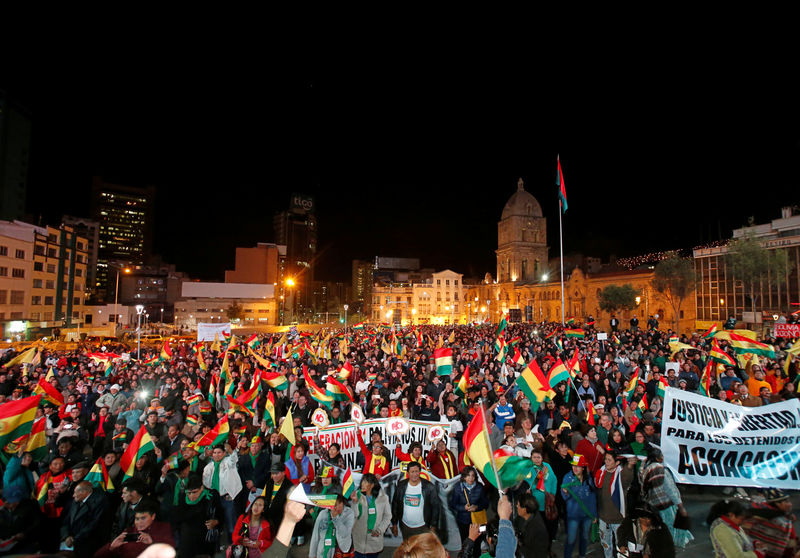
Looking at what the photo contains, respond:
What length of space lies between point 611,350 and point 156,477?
1713cm

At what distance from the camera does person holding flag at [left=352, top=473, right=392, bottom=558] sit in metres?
4.96

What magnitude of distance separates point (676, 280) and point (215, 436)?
1915 inches

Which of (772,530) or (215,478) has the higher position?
(772,530)

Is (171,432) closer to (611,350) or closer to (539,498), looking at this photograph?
(539,498)

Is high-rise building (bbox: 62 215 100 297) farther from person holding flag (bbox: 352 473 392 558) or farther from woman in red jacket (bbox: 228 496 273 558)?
person holding flag (bbox: 352 473 392 558)

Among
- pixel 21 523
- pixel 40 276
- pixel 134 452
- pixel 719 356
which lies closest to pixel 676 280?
pixel 719 356

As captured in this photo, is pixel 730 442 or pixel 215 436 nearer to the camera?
pixel 730 442

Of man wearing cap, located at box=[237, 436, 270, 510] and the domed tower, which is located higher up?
the domed tower

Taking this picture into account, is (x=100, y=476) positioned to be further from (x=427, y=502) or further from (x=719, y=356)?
(x=719, y=356)

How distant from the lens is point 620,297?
2021 inches

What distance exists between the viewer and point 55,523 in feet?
16.7

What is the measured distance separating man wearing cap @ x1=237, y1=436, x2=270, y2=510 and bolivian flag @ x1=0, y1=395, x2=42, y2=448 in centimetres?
335

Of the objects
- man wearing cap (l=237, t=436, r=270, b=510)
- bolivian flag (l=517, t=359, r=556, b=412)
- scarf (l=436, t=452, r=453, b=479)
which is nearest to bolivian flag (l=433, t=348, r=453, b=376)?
bolivian flag (l=517, t=359, r=556, b=412)

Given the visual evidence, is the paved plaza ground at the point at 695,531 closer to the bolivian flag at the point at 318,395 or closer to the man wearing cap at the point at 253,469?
the man wearing cap at the point at 253,469
